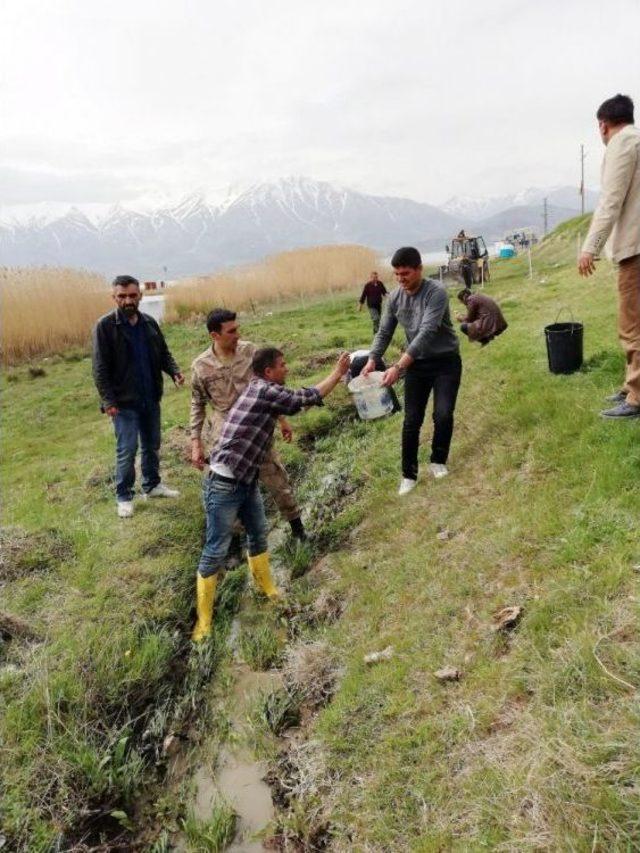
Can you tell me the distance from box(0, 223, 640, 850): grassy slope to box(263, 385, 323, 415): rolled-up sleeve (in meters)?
1.47

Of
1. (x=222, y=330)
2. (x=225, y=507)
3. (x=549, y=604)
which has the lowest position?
(x=549, y=604)

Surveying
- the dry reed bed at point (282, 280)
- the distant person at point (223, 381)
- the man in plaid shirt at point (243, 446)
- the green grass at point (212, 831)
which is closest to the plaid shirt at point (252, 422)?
the man in plaid shirt at point (243, 446)

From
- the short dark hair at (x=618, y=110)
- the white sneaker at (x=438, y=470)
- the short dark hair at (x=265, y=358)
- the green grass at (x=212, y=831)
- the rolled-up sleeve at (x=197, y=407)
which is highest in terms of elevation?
the short dark hair at (x=618, y=110)

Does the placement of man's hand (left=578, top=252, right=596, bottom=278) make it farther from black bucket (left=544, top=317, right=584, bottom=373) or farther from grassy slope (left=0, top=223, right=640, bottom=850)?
black bucket (left=544, top=317, right=584, bottom=373)

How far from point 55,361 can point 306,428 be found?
1052 cm

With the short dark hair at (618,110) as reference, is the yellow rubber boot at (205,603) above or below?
below

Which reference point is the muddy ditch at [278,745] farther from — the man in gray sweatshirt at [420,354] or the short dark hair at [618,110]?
the short dark hair at [618,110]

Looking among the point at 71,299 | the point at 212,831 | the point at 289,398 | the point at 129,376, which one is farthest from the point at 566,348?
the point at 71,299

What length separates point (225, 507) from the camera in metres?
4.03

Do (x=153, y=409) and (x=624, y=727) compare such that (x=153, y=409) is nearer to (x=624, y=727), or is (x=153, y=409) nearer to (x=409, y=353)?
(x=409, y=353)

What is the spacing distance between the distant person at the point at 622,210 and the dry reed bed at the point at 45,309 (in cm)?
1521

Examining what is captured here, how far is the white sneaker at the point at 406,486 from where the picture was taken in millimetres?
5125

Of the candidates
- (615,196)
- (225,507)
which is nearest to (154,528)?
(225,507)

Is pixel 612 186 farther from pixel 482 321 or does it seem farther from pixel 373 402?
pixel 482 321
